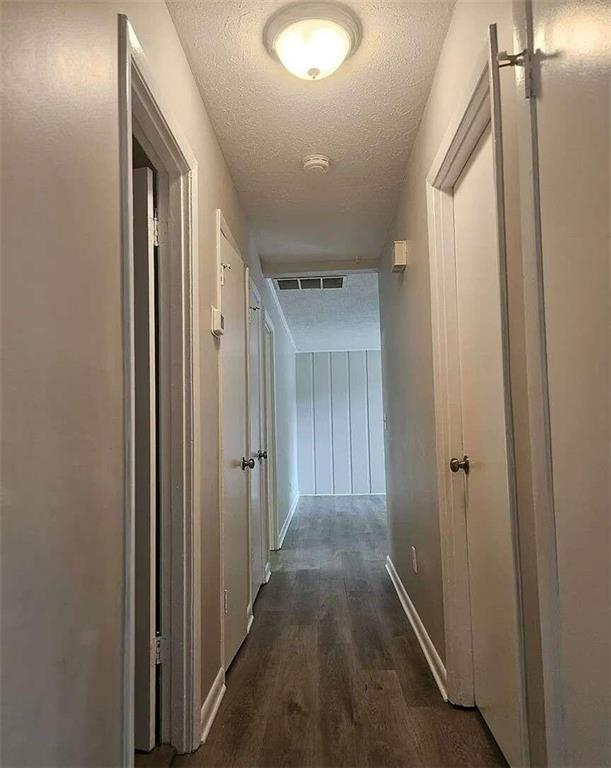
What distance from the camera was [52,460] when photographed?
83cm

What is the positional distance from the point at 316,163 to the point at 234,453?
1498 mm

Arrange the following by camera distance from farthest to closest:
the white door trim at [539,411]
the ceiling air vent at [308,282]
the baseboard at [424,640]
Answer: the ceiling air vent at [308,282]
the baseboard at [424,640]
the white door trim at [539,411]

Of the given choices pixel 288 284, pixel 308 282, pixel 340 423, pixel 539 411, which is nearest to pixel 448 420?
pixel 539 411

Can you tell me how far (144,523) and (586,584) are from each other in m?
1.33

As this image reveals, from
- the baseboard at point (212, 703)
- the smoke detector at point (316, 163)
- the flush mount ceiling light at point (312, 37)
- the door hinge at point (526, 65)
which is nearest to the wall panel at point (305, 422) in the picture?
the smoke detector at point (316, 163)

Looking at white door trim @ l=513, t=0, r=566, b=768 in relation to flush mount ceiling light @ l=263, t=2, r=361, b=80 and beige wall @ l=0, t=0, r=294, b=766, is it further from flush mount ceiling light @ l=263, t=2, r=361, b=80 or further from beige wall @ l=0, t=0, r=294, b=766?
beige wall @ l=0, t=0, r=294, b=766

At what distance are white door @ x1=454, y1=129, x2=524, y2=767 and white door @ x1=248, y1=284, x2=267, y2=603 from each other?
1457mm

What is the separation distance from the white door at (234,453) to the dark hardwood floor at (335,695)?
0.78 feet

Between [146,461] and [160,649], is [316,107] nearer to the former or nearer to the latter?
[146,461]

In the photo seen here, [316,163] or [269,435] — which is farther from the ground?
[316,163]

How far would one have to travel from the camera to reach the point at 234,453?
249 centimetres

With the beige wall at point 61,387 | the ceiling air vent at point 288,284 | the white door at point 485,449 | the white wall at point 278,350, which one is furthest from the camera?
the ceiling air vent at point 288,284

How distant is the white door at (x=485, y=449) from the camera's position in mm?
1502

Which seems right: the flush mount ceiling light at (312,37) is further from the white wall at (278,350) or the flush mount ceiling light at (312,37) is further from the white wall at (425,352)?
the white wall at (278,350)
